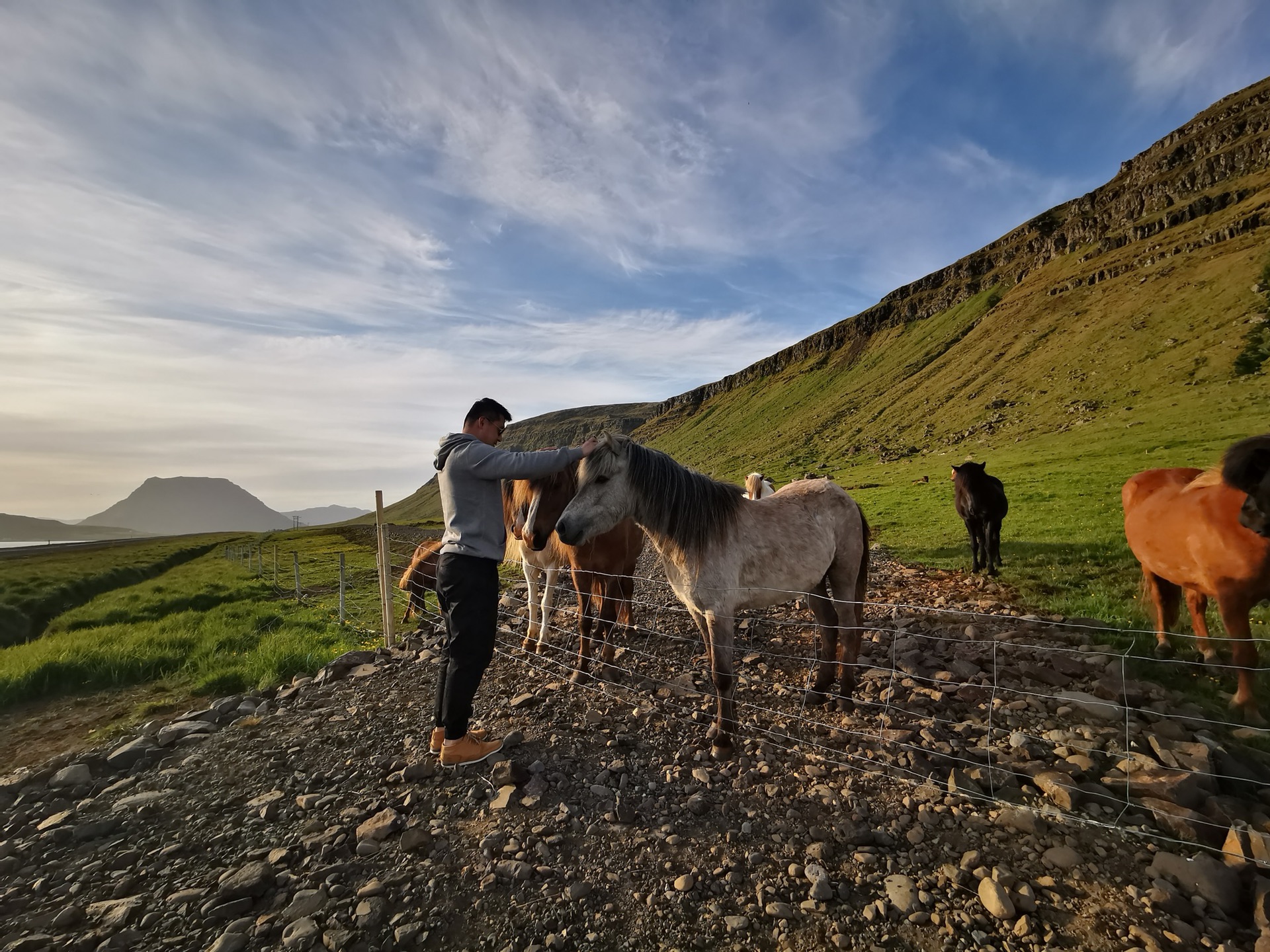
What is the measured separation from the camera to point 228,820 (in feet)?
12.3

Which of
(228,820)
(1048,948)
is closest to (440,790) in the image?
(228,820)

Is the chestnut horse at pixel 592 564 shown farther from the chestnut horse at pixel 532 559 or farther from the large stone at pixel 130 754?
the large stone at pixel 130 754

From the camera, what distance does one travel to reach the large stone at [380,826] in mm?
3426

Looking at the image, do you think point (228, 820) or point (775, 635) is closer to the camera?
point (228, 820)

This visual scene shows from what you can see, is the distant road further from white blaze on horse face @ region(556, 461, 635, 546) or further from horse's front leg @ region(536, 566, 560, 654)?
white blaze on horse face @ region(556, 461, 635, 546)

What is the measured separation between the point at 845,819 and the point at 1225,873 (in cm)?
188

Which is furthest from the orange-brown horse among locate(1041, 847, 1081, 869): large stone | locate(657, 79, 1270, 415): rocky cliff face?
locate(657, 79, 1270, 415): rocky cliff face

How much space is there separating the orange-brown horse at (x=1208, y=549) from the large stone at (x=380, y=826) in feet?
18.5

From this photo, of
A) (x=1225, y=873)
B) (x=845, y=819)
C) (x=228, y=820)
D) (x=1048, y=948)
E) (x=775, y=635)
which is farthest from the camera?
(x=775, y=635)

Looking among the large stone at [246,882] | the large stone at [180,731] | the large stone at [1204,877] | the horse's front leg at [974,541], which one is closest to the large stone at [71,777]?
the large stone at [180,731]

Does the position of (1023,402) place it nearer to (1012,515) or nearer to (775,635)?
(1012,515)

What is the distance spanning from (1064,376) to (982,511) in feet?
148

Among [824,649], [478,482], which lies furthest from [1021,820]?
[478,482]

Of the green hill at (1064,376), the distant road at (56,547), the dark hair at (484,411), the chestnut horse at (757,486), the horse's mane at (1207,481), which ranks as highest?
the green hill at (1064,376)
